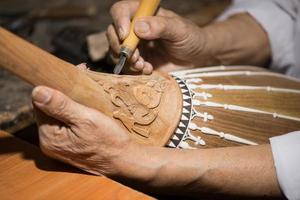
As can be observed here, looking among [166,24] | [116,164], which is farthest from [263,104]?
[116,164]

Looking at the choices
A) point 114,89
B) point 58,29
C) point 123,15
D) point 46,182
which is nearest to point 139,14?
point 123,15

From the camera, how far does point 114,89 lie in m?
1.16

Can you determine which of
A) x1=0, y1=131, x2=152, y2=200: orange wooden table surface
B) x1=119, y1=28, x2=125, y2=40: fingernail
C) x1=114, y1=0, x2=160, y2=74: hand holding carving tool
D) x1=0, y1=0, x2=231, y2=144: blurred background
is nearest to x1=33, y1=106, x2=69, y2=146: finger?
x1=0, y1=131, x2=152, y2=200: orange wooden table surface

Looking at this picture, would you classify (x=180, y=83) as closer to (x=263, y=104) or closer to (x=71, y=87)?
(x=263, y=104)

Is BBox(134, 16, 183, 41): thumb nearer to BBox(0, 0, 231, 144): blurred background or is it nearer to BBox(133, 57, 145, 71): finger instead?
BBox(133, 57, 145, 71): finger

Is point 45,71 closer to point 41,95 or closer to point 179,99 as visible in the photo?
point 41,95

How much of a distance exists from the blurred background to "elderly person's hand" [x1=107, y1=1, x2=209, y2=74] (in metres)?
0.54

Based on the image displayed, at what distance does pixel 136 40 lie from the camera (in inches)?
53.0

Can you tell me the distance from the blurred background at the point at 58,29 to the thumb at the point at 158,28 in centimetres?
71

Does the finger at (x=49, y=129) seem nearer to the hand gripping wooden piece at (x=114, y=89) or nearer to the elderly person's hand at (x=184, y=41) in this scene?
the hand gripping wooden piece at (x=114, y=89)

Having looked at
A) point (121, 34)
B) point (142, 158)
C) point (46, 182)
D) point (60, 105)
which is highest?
point (121, 34)

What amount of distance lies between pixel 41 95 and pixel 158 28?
0.58 m

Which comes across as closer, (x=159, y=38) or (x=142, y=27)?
(x=142, y=27)

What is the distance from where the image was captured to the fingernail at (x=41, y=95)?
37.8 inches
